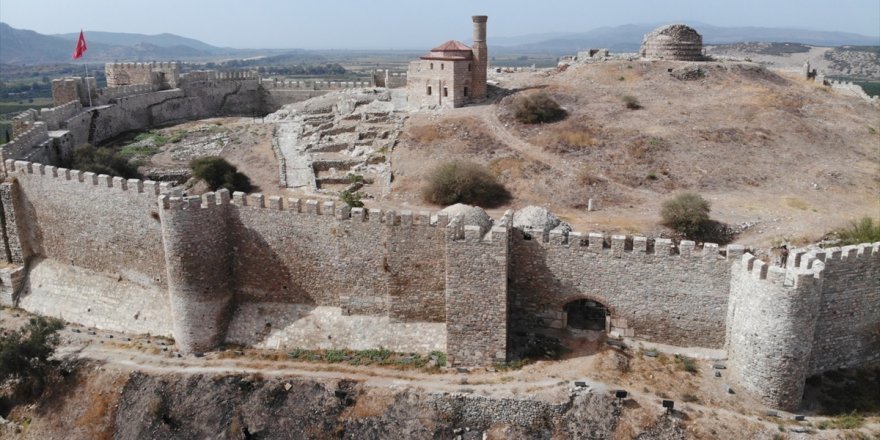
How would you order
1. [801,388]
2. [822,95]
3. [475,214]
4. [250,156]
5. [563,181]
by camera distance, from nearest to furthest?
[801,388] → [475,214] → [563,181] → [250,156] → [822,95]

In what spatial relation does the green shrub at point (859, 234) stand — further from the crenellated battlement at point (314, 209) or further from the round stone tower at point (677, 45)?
the round stone tower at point (677, 45)

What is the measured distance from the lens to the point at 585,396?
564 inches

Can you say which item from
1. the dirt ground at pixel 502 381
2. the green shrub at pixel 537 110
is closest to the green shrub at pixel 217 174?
the dirt ground at pixel 502 381

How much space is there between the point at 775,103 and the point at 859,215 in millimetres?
10986

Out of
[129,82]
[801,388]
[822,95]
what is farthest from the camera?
[129,82]

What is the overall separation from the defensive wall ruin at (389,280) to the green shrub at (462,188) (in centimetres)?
722

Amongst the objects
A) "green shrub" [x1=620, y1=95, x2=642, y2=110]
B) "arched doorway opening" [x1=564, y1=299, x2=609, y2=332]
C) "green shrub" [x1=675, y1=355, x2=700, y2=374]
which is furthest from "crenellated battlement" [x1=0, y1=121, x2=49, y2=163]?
"green shrub" [x1=620, y1=95, x2=642, y2=110]

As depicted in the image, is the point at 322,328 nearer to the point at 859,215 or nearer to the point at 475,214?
the point at 475,214

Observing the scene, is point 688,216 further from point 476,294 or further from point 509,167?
point 476,294

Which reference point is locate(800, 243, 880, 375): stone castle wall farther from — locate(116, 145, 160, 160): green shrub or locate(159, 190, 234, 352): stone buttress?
locate(116, 145, 160, 160): green shrub

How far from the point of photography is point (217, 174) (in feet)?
84.2

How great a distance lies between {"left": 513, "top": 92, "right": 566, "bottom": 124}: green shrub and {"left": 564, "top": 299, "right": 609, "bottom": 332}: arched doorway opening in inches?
600

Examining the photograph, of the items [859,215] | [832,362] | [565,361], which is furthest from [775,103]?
[565,361]

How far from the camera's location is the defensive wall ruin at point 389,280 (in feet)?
47.4
